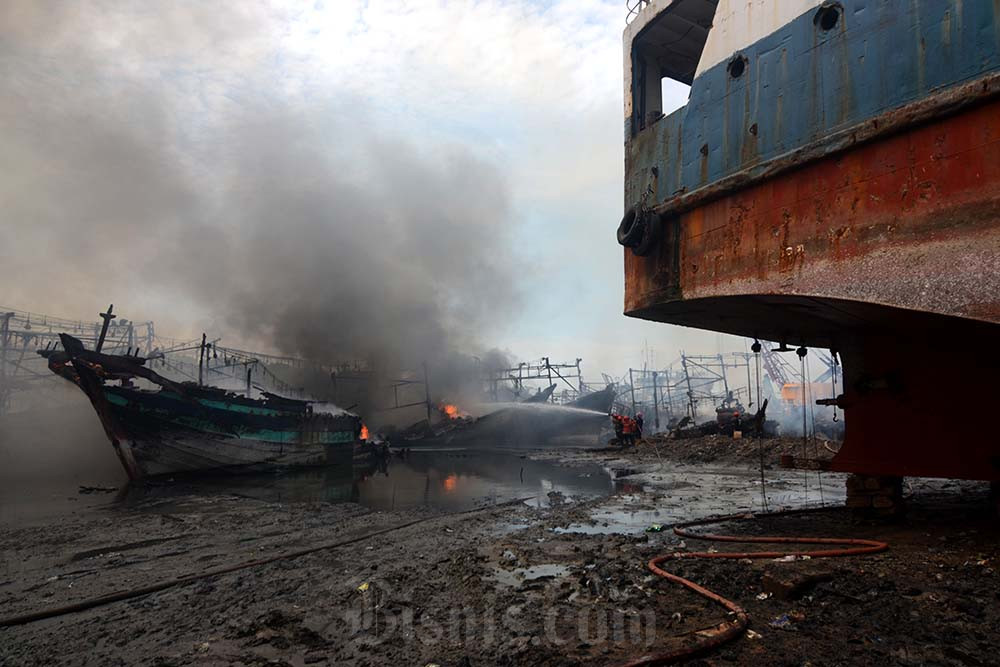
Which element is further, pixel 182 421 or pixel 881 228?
pixel 182 421

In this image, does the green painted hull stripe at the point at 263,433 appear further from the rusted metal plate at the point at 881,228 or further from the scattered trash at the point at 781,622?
the scattered trash at the point at 781,622

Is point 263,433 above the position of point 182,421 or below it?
below

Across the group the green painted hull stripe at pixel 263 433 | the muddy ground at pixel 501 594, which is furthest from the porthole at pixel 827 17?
the green painted hull stripe at pixel 263 433

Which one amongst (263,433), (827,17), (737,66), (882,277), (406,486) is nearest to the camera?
(882,277)

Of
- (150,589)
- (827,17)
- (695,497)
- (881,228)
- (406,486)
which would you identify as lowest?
(406,486)

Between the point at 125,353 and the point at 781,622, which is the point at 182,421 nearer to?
the point at 781,622

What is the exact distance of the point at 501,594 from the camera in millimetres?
4285

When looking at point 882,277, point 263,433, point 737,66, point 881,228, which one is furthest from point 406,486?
point 881,228

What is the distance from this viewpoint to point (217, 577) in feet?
17.8

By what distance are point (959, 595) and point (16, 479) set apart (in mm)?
24946

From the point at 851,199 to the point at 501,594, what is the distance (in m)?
4.49

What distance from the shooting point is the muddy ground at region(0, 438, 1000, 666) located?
3152 millimetres

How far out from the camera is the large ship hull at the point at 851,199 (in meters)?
3.62

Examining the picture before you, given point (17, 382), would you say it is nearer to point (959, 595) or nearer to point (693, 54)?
point (693, 54)
